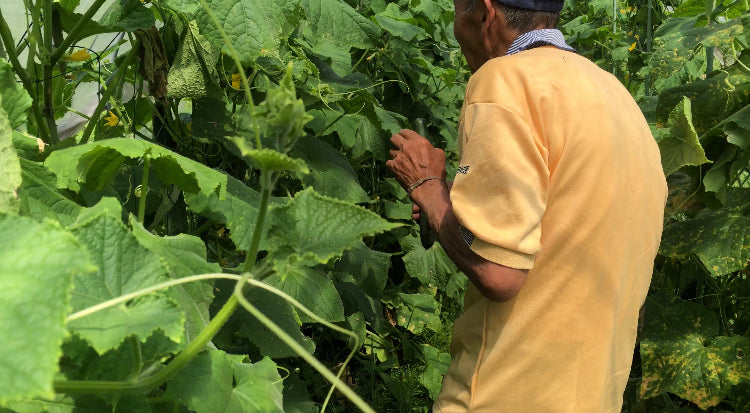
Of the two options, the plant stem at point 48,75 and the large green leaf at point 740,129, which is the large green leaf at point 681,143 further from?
the plant stem at point 48,75

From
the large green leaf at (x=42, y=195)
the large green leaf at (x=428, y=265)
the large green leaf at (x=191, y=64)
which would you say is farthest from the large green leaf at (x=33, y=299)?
the large green leaf at (x=428, y=265)

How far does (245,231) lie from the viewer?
1440mm

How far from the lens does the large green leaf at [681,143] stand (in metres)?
2.12

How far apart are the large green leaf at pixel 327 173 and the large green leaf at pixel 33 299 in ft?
5.29

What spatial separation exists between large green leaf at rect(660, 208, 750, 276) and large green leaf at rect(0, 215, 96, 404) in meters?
2.06

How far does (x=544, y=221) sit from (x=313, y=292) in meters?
0.67

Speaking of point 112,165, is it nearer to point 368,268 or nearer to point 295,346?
point 295,346

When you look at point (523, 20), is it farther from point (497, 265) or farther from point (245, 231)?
point (245, 231)

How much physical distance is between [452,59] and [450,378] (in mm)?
2336

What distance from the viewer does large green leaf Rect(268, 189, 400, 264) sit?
0.71 meters

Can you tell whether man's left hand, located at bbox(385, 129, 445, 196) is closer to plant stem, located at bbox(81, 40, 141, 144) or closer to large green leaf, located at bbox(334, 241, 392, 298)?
plant stem, located at bbox(81, 40, 141, 144)

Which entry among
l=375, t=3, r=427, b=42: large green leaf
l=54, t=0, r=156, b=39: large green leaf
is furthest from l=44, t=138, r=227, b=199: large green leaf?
l=375, t=3, r=427, b=42: large green leaf

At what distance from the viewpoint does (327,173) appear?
85.0 inches

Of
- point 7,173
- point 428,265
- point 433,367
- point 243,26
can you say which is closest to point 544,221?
point 243,26
